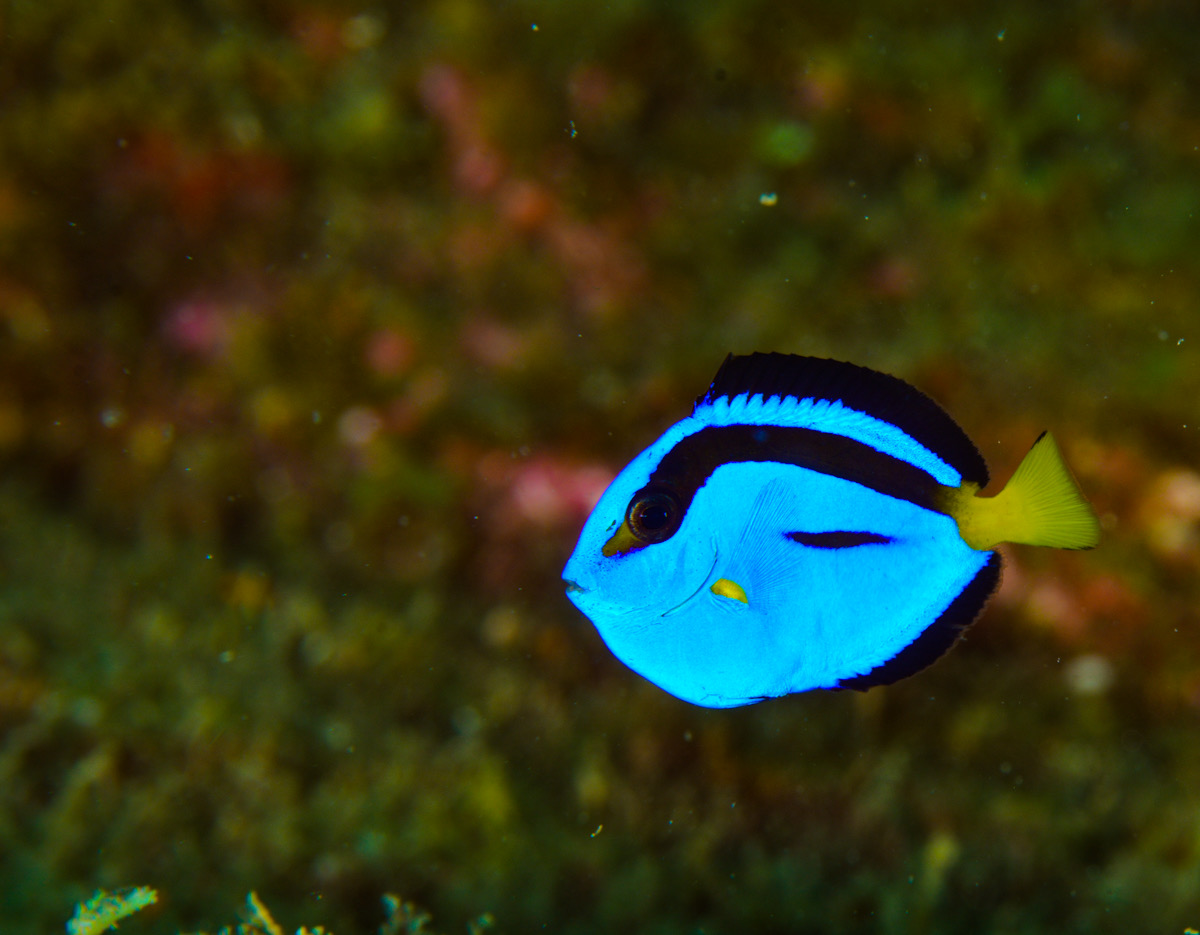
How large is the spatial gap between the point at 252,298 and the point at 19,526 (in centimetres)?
183

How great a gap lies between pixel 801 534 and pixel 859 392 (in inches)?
11.9

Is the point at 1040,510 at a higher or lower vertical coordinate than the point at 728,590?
higher

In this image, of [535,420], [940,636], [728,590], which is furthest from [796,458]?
[535,420]

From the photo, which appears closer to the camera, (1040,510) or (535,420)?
(1040,510)

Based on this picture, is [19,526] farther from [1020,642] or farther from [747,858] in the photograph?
[1020,642]

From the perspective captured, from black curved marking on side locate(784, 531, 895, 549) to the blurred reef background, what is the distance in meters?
1.61

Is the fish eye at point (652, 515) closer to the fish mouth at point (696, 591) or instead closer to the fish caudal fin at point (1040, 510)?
the fish mouth at point (696, 591)

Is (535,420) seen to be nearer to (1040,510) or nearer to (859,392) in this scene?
(859,392)

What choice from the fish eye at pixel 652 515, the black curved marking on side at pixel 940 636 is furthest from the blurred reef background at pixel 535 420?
the fish eye at pixel 652 515

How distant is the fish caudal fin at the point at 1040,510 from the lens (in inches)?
54.7

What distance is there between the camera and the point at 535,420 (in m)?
3.77

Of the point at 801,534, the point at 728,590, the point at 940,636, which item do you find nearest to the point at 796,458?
the point at 801,534

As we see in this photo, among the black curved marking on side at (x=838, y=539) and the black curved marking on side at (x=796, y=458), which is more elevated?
the black curved marking on side at (x=796, y=458)

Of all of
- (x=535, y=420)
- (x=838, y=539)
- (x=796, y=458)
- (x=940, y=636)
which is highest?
(x=796, y=458)
